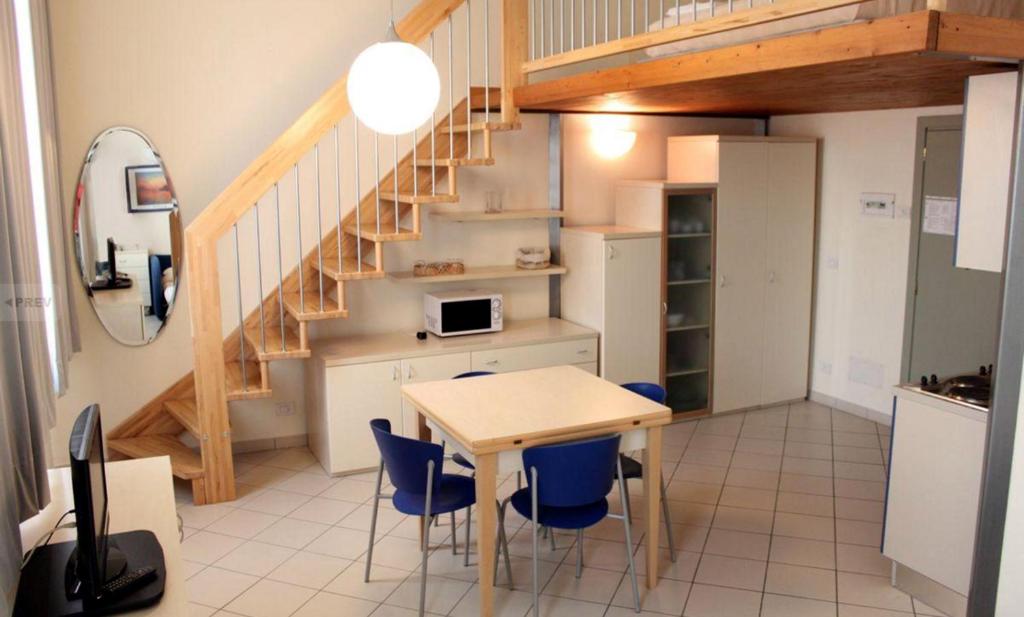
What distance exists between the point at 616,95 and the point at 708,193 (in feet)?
5.21

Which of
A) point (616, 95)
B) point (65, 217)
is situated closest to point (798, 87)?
point (616, 95)

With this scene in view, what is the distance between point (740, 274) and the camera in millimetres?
6570

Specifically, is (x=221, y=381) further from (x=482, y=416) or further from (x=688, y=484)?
(x=688, y=484)

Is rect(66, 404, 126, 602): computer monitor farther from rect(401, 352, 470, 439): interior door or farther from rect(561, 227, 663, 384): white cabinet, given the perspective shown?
rect(561, 227, 663, 384): white cabinet

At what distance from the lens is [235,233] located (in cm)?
524

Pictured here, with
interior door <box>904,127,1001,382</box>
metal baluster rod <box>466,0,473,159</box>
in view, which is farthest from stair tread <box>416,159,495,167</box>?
interior door <box>904,127,1001,382</box>

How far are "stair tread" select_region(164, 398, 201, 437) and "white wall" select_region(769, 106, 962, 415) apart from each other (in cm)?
470

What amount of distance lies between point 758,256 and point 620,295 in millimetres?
1248

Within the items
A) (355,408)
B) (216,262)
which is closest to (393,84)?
(216,262)

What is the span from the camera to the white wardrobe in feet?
21.0

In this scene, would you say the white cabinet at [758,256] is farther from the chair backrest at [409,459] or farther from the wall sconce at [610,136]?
the chair backrest at [409,459]

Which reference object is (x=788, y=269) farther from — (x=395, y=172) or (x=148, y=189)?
(x=148, y=189)

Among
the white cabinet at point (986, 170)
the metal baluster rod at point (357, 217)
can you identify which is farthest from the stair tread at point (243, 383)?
the white cabinet at point (986, 170)

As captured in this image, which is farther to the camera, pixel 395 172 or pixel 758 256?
pixel 758 256
